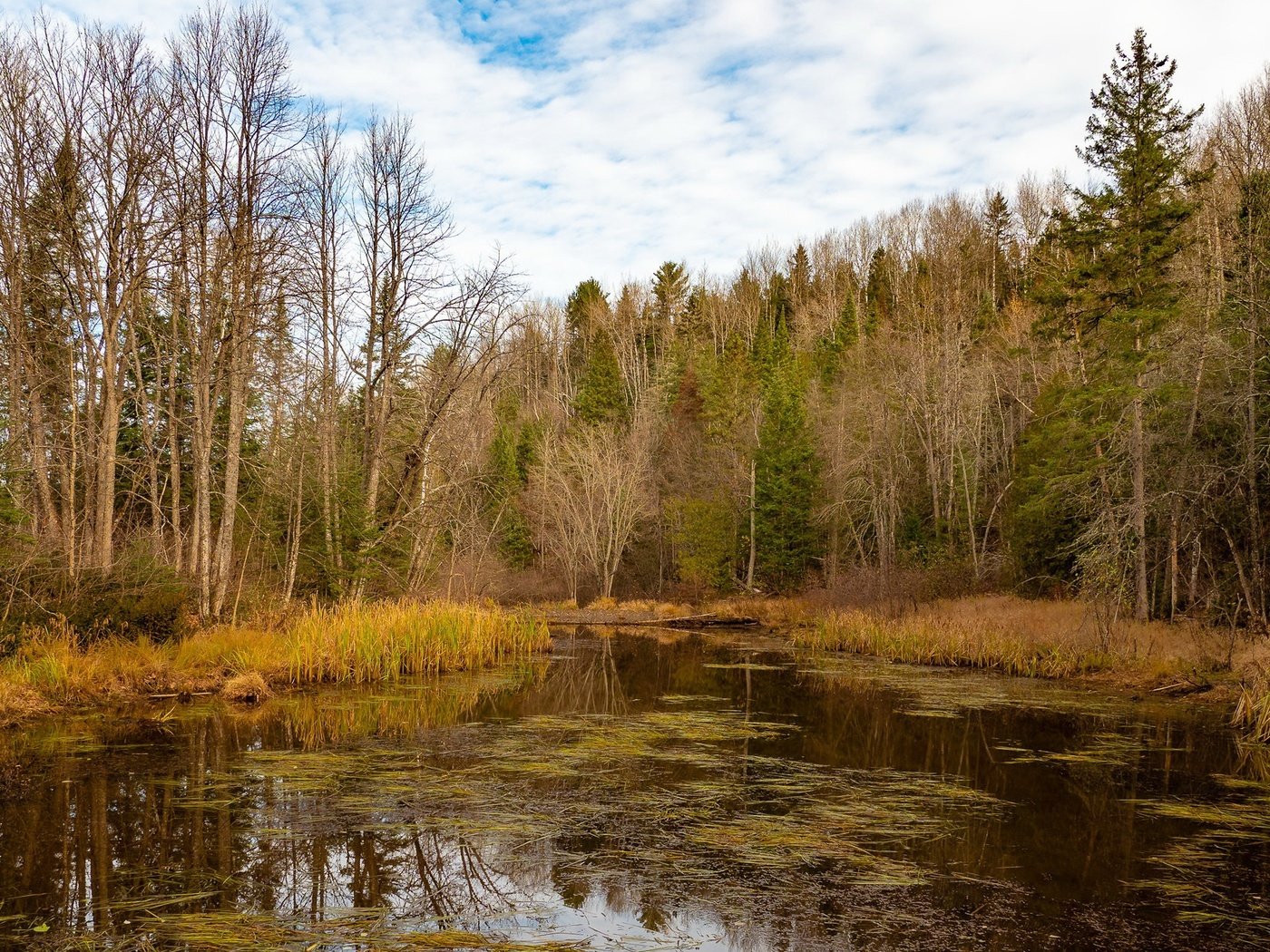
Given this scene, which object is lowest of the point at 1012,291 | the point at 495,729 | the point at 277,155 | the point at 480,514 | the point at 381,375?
the point at 495,729

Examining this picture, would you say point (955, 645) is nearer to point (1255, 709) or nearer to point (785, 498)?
point (1255, 709)

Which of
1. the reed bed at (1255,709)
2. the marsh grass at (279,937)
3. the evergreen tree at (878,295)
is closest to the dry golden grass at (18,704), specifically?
the marsh grass at (279,937)

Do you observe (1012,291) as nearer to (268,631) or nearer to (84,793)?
(268,631)

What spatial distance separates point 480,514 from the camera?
110 feet

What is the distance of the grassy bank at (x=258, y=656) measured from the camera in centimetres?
1078

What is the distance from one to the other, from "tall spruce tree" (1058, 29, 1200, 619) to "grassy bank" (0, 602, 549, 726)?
47.6 feet

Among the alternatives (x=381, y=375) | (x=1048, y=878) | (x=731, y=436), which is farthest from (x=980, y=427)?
(x=1048, y=878)

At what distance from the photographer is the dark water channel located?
16.0ft

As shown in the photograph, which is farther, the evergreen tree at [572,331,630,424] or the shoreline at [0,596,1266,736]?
the evergreen tree at [572,331,630,424]

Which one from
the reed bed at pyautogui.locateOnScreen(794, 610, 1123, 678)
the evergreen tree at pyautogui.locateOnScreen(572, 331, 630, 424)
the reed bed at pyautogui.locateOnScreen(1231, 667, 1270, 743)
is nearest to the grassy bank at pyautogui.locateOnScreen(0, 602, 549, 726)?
the reed bed at pyautogui.locateOnScreen(794, 610, 1123, 678)

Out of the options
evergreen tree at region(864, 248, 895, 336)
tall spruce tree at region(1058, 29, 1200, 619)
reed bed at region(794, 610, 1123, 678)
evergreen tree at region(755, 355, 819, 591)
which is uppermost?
evergreen tree at region(864, 248, 895, 336)

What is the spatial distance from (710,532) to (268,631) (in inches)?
1007

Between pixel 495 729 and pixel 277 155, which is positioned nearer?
pixel 495 729

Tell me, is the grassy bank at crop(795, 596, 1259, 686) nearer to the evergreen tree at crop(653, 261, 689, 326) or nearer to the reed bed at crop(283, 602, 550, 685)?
the reed bed at crop(283, 602, 550, 685)
